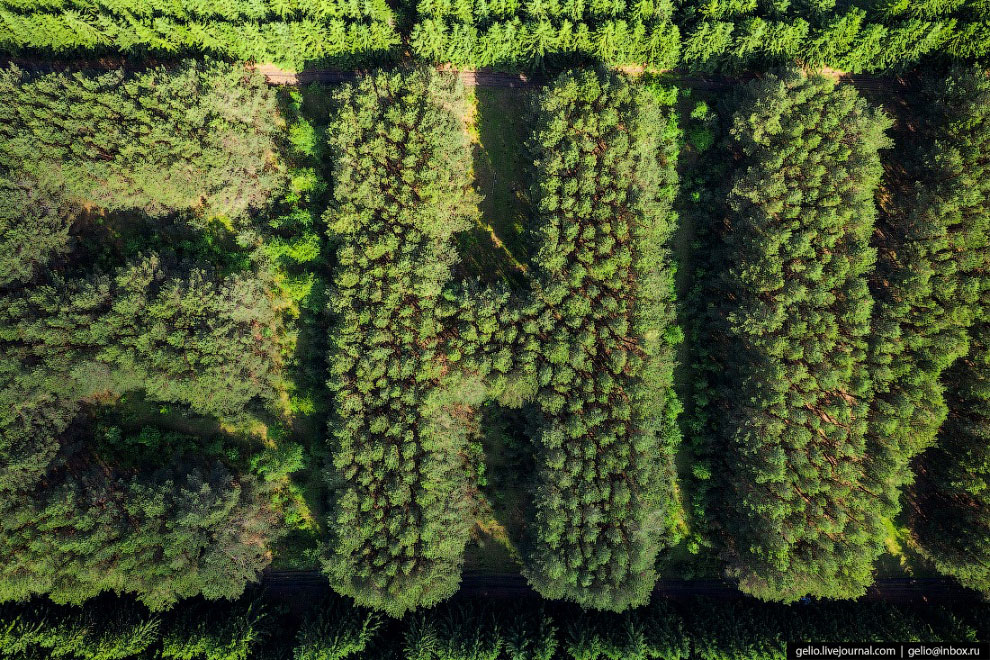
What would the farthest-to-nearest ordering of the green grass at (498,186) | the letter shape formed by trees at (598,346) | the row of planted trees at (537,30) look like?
the green grass at (498,186) < the row of planted trees at (537,30) < the letter shape formed by trees at (598,346)

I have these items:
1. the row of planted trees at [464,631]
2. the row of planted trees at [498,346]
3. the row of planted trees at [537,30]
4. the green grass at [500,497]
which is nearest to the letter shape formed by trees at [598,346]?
the row of planted trees at [498,346]

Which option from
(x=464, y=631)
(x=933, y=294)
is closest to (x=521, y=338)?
(x=464, y=631)

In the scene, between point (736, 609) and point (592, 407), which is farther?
point (736, 609)

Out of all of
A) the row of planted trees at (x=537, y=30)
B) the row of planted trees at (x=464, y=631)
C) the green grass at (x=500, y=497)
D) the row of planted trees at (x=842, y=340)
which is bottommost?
the row of planted trees at (x=464, y=631)

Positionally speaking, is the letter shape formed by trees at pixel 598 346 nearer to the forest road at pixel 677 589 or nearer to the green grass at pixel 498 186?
the green grass at pixel 498 186

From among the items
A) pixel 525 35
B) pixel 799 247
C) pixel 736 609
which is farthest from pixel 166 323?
pixel 736 609

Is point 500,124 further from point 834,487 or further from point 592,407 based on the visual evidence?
point 834,487

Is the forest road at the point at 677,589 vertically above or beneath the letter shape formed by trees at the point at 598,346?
beneath
